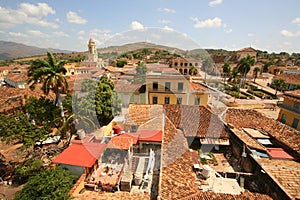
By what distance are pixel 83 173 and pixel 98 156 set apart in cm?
98

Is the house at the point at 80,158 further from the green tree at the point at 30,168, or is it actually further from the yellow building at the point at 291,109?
the yellow building at the point at 291,109

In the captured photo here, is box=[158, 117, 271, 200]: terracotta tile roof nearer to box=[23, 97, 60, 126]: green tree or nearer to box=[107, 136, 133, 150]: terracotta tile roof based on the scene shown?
box=[107, 136, 133, 150]: terracotta tile roof

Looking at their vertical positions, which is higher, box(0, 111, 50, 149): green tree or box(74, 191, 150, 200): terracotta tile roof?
box(0, 111, 50, 149): green tree

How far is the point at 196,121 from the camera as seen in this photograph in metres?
11.5

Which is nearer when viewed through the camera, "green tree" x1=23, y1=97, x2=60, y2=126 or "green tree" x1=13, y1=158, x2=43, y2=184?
"green tree" x1=13, y1=158, x2=43, y2=184

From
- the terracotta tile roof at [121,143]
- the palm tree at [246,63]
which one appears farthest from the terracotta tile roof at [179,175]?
the palm tree at [246,63]

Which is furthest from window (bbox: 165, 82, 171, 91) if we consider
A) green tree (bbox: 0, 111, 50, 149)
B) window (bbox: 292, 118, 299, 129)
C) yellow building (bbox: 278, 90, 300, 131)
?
window (bbox: 292, 118, 299, 129)

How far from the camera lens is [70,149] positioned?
27.3 ft

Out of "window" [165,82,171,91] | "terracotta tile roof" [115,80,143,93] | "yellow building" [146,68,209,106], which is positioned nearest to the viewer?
"yellow building" [146,68,209,106]

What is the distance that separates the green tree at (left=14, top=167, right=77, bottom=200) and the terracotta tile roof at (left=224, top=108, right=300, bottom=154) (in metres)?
11.2

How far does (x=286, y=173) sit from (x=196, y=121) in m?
5.49

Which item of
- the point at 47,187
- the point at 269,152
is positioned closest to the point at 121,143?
the point at 47,187

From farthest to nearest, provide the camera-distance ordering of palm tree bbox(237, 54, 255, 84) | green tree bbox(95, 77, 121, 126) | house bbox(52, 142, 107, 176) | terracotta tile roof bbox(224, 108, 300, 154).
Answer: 1. palm tree bbox(237, 54, 255, 84)
2. green tree bbox(95, 77, 121, 126)
3. terracotta tile roof bbox(224, 108, 300, 154)
4. house bbox(52, 142, 107, 176)

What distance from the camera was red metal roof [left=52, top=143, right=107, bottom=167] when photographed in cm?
751
